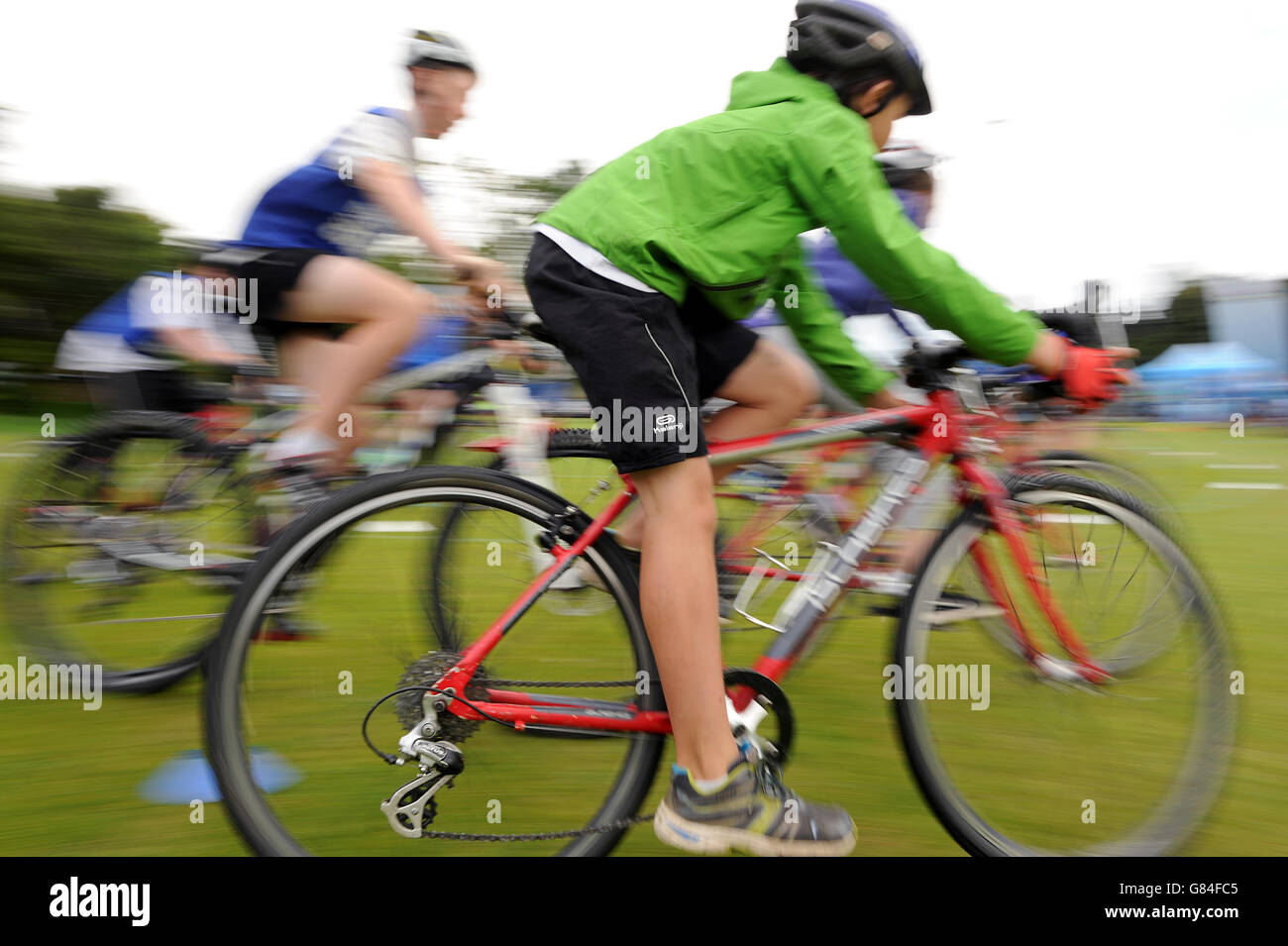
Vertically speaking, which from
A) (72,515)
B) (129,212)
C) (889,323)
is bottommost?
(72,515)

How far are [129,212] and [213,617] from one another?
31.2 metres

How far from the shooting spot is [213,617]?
3.61 m

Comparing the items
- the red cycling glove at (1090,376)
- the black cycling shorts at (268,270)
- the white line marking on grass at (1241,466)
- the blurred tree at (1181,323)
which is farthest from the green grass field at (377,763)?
the blurred tree at (1181,323)

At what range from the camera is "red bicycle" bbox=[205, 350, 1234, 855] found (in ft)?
7.35

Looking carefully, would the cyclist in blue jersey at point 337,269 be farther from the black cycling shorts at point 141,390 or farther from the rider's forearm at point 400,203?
the black cycling shorts at point 141,390

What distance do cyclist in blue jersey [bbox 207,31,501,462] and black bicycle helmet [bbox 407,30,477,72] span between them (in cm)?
21

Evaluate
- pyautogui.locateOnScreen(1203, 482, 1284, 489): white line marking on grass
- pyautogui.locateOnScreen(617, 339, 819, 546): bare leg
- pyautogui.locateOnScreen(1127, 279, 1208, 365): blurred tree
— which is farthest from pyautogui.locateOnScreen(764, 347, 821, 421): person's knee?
pyautogui.locateOnScreen(1127, 279, 1208, 365): blurred tree

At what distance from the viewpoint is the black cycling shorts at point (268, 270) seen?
3.20 metres

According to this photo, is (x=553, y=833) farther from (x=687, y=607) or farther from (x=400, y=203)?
(x=400, y=203)

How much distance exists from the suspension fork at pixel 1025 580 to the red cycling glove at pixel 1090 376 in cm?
28

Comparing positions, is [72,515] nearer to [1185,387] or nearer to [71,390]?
[71,390]

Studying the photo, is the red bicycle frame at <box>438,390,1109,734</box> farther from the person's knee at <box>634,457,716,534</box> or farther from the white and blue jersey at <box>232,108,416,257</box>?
the white and blue jersey at <box>232,108,416,257</box>

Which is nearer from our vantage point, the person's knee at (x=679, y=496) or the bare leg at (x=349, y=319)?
the person's knee at (x=679, y=496)

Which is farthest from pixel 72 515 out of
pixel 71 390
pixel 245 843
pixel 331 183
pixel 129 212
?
pixel 129 212
